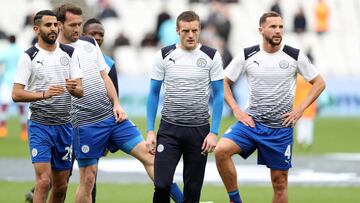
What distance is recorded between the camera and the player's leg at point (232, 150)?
1304 centimetres

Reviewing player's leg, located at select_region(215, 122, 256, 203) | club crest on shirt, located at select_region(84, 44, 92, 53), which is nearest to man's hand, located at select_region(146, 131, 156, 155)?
player's leg, located at select_region(215, 122, 256, 203)

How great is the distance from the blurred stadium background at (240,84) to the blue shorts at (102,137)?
1.94m

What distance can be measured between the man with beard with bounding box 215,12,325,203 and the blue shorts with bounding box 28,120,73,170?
1.85 m

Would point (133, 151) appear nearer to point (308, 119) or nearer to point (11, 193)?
point (11, 193)

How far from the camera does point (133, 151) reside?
12.9m

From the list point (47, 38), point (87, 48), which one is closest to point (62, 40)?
point (87, 48)

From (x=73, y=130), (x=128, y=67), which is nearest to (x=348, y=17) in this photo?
(x=128, y=67)

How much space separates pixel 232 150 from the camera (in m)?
13.1

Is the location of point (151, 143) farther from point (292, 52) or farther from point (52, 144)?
point (292, 52)

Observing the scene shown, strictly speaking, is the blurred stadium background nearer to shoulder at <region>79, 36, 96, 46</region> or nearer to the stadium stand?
the stadium stand

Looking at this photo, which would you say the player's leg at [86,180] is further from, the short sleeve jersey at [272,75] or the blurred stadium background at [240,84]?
the blurred stadium background at [240,84]

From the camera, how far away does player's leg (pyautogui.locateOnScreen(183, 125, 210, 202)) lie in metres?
12.1

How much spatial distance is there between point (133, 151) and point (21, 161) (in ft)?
26.4

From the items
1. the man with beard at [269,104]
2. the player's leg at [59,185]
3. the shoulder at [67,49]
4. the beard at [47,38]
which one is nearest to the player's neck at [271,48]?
the man with beard at [269,104]
